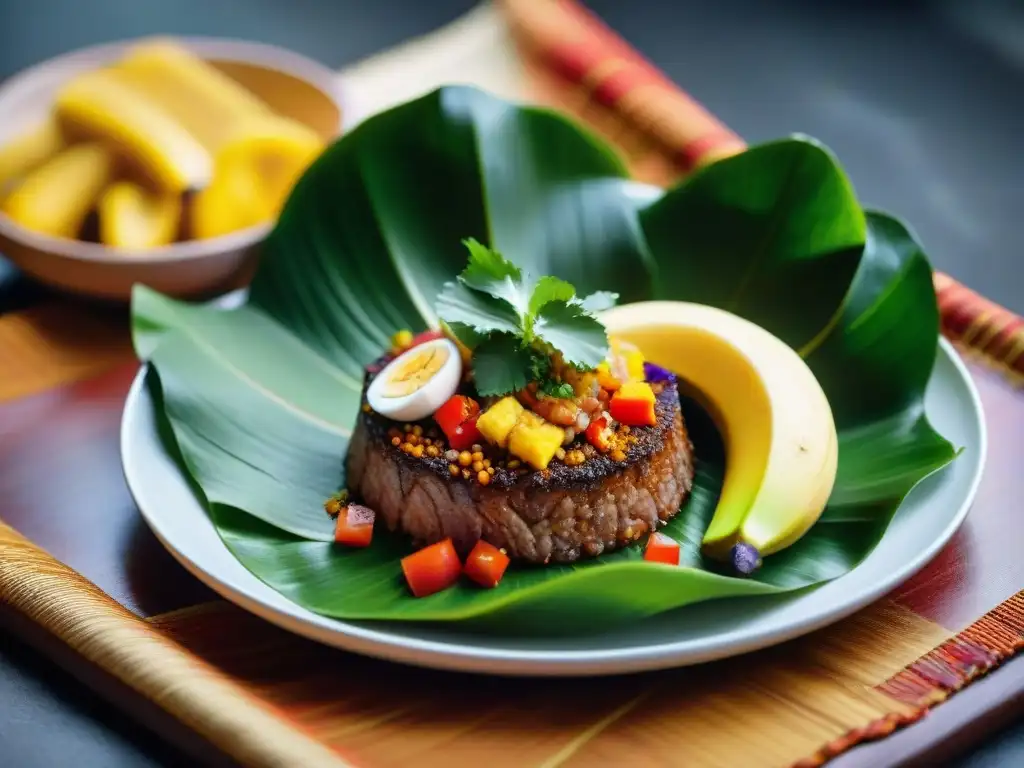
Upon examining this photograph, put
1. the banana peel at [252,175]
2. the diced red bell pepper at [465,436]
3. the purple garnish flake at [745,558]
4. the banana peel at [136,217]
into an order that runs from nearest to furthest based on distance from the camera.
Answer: the purple garnish flake at [745,558], the diced red bell pepper at [465,436], the banana peel at [136,217], the banana peel at [252,175]

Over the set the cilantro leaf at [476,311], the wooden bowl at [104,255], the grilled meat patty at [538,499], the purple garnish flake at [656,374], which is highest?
the cilantro leaf at [476,311]

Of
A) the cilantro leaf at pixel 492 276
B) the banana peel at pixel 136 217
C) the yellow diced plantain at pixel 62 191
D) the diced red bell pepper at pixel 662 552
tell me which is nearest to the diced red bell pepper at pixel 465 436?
the cilantro leaf at pixel 492 276

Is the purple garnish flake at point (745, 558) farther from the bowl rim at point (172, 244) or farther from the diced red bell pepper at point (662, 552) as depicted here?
the bowl rim at point (172, 244)

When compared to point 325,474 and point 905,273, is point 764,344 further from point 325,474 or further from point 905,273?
point 325,474

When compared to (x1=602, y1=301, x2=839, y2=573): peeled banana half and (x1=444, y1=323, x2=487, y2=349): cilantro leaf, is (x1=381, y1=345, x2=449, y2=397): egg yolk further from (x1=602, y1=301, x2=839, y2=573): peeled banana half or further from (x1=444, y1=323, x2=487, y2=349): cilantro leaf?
(x1=602, y1=301, x2=839, y2=573): peeled banana half

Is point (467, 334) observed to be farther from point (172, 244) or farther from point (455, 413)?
point (172, 244)

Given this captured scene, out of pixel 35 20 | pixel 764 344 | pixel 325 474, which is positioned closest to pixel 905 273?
pixel 764 344
